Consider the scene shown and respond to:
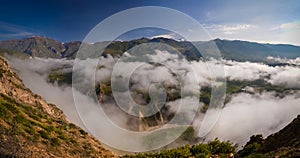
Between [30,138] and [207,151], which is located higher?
[30,138]

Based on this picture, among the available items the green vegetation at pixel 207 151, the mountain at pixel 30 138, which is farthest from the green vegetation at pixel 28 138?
the green vegetation at pixel 207 151

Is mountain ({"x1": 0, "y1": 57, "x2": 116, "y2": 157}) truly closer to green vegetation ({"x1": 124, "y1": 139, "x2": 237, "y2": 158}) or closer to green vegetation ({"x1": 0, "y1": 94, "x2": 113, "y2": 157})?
green vegetation ({"x1": 0, "y1": 94, "x2": 113, "y2": 157})

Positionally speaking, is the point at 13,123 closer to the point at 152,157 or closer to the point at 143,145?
the point at 152,157

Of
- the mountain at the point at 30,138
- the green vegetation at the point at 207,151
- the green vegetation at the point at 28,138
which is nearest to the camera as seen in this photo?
the green vegetation at the point at 28,138

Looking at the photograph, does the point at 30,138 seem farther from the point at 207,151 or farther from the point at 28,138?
the point at 207,151

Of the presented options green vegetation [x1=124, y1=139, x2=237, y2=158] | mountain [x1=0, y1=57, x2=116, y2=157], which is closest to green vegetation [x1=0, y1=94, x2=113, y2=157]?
mountain [x1=0, y1=57, x2=116, y2=157]

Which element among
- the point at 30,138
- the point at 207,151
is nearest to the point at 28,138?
the point at 30,138

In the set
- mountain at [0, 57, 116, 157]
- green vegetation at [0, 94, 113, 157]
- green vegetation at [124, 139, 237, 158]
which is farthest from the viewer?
green vegetation at [124, 139, 237, 158]

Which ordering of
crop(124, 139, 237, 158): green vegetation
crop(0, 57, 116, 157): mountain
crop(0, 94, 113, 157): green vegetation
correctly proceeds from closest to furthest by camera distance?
1. crop(0, 94, 113, 157): green vegetation
2. crop(0, 57, 116, 157): mountain
3. crop(124, 139, 237, 158): green vegetation

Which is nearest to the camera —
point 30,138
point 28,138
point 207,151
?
point 28,138

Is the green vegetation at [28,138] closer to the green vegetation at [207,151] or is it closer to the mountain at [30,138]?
the mountain at [30,138]

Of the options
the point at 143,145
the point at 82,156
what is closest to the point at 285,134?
the point at 82,156

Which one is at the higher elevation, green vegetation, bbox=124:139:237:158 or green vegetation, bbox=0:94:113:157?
green vegetation, bbox=0:94:113:157

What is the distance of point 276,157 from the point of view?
61.2 ft
